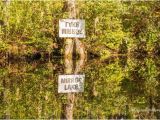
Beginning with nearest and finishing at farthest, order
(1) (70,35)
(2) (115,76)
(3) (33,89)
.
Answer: (3) (33,89)
(2) (115,76)
(1) (70,35)

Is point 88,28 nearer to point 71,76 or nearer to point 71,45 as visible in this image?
point 71,45

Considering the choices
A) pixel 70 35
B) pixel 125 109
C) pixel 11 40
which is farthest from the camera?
pixel 11 40

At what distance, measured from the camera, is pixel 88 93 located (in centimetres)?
1365

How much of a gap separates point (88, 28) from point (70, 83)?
1009cm

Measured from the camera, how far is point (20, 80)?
54.1ft

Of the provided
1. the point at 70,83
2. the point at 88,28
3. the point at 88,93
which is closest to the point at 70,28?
the point at 88,28

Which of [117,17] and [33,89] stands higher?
[117,17]

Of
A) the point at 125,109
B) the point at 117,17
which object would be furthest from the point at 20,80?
the point at 117,17

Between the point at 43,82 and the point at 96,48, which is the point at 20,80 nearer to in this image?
the point at 43,82

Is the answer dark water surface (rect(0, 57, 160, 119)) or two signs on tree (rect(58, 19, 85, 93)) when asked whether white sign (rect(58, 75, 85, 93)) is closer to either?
two signs on tree (rect(58, 19, 85, 93))

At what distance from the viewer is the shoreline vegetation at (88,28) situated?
23859 millimetres

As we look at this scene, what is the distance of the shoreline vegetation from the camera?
23.9 m

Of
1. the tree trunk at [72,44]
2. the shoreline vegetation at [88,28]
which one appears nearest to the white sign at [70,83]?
the tree trunk at [72,44]

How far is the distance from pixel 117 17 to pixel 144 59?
2.09 meters
